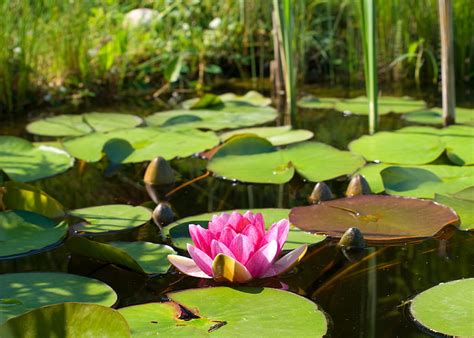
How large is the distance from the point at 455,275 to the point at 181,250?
677 mm

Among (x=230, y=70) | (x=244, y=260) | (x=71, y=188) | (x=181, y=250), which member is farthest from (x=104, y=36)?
(x=244, y=260)

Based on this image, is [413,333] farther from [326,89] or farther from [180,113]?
[326,89]

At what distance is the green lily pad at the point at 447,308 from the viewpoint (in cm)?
146

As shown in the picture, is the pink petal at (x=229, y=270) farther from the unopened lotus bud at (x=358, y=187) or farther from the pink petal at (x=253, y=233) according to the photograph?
the unopened lotus bud at (x=358, y=187)

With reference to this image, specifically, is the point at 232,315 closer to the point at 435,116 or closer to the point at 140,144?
the point at 140,144

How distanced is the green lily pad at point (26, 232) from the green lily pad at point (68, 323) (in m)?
0.63

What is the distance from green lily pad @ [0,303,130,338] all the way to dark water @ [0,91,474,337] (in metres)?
0.31

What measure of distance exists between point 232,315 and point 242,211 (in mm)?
693

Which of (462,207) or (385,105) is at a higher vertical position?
(385,105)

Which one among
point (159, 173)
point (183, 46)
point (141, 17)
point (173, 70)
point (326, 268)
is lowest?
point (326, 268)

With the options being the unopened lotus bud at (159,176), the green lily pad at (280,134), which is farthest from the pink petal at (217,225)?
the green lily pad at (280,134)

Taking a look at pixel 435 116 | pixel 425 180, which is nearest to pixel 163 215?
pixel 425 180

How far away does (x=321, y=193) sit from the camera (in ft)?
7.66

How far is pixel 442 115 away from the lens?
3332 mm
